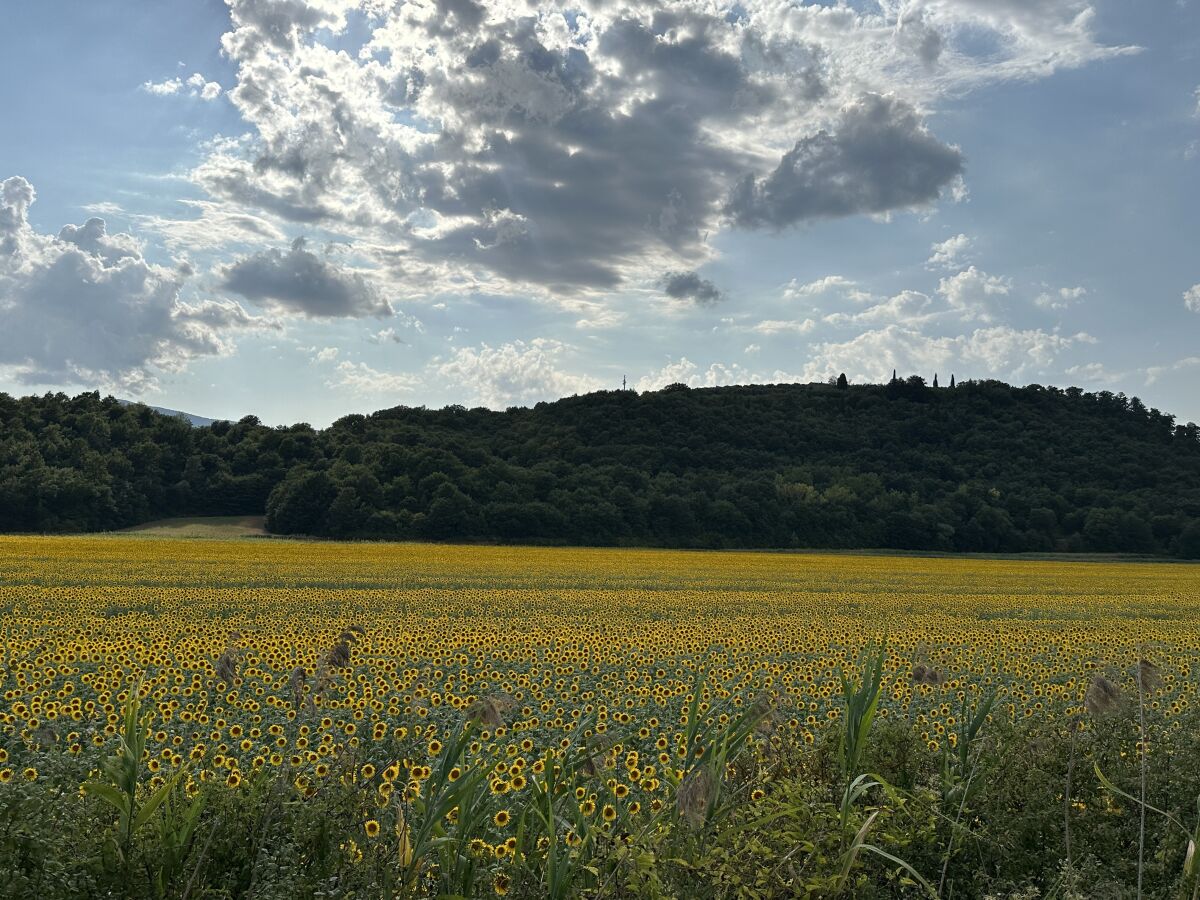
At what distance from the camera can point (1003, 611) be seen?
2562 centimetres

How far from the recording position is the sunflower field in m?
4.80

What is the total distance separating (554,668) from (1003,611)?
17889 millimetres

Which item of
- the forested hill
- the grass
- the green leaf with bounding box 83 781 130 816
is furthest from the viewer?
the forested hill

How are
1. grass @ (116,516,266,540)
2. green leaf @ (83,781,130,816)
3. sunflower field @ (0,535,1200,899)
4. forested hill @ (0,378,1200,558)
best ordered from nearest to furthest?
green leaf @ (83,781,130,816), sunflower field @ (0,535,1200,899), grass @ (116,516,266,540), forested hill @ (0,378,1200,558)

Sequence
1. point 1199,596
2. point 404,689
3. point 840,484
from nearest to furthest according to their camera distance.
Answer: point 404,689, point 1199,596, point 840,484

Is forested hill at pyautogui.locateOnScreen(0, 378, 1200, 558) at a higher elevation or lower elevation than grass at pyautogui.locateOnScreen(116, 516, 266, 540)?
higher

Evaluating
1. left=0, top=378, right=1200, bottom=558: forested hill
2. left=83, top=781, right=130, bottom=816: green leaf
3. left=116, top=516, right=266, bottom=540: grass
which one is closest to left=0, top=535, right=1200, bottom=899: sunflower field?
left=83, top=781, right=130, bottom=816: green leaf

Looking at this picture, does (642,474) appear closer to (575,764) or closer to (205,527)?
(205,527)

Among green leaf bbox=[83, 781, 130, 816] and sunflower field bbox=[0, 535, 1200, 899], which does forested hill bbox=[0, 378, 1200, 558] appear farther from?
green leaf bbox=[83, 781, 130, 816]

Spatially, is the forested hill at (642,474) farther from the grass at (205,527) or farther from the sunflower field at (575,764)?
the sunflower field at (575,764)

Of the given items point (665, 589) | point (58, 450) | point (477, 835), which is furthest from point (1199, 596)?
point (58, 450)

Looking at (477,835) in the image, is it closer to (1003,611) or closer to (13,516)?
(1003,611)

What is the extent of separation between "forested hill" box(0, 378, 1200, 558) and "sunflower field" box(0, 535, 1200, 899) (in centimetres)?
5194

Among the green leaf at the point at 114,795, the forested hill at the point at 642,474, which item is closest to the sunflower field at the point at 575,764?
the green leaf at the point at 114,795
